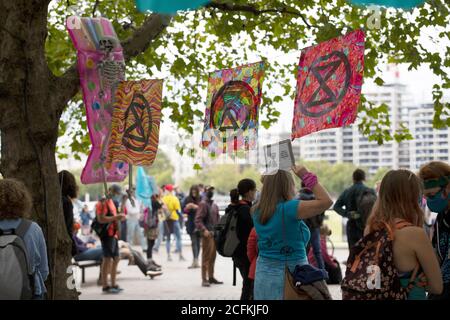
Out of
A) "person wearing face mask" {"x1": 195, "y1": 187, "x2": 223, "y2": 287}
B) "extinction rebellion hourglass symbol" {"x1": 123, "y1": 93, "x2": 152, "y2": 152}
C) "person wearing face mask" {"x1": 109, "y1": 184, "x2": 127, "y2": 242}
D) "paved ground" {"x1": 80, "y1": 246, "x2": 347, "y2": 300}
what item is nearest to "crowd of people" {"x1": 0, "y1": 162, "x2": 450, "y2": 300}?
"extinction rebellion hourglass symbol" {"x1": 123, "y1": 93, "x2": 152, "y2": 152}

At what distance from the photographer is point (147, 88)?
777cm

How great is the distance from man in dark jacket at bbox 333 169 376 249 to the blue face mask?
638cm

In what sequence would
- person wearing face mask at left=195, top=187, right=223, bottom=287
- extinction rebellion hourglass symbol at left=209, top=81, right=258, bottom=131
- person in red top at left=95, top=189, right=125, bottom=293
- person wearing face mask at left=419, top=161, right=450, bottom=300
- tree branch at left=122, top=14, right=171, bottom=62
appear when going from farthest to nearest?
person wearing face mask at left=195, top=187, right=223, bottom=287, person in red top at left=95, top=189, right=125, bottom=293, tree branch at left=122, top=14, right=171, bottom=62, extinction rebellion hourglass symbol at left=209, top=81, right=258, bottom=131, person wearing face mask at left=419, top=161, right=450, bottom=300

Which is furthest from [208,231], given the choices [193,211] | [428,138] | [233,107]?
[233,107]

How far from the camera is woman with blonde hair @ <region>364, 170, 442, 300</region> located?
469cm

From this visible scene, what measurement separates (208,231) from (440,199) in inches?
349

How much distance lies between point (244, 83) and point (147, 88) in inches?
45.1

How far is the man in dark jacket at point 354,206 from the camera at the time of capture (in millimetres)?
12375

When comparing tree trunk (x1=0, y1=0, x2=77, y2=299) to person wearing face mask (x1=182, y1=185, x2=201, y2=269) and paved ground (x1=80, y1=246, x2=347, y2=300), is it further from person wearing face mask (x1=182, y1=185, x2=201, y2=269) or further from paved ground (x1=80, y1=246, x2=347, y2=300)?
person wearing face mask (x1=182, y1=185, x2=201, y2=269)

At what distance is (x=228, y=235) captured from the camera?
946 centimetres

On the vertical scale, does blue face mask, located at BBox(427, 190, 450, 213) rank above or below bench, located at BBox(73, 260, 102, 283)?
above

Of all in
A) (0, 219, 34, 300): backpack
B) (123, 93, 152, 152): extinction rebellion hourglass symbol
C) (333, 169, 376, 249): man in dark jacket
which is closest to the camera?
(0, 219, 34, 300): backpack
